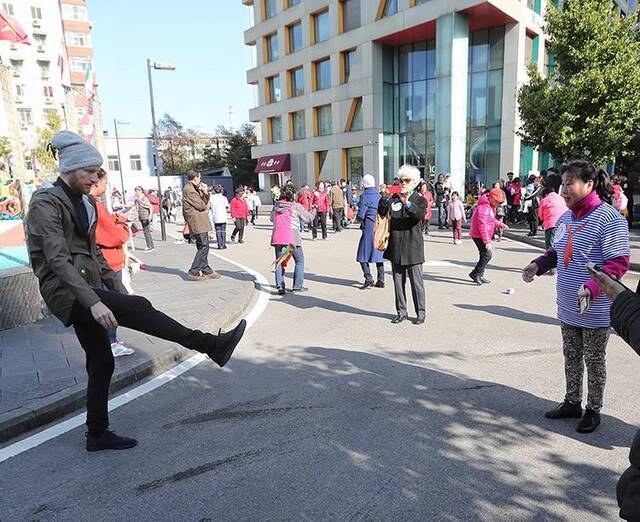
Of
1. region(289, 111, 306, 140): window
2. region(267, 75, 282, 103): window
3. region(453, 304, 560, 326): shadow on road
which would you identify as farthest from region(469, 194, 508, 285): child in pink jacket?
region(267, 75, 282, 103): window

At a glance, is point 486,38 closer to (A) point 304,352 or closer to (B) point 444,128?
(B) point 444,128

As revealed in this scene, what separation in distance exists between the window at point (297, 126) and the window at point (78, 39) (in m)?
39.3

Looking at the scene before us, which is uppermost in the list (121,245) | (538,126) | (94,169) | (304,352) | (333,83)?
(333,83)

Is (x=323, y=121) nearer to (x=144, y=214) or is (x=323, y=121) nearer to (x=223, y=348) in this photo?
(x=144, y=214)

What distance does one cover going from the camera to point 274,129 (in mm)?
41750

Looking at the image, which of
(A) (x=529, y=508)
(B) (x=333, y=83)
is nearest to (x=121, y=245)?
(A) (x=529, y=508)

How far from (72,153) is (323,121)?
34960 millimetres

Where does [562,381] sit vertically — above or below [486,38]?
below

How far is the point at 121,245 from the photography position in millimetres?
4938

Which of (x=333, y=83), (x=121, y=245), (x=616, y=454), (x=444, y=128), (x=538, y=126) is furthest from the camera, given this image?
(x=333, y=83)

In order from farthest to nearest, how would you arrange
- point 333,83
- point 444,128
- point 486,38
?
point 333,83 → point 486,38 → point 444,128

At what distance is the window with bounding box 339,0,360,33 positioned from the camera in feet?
106

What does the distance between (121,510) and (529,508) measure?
2248 millimetres

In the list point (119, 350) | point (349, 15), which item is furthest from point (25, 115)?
point (119, 350)
